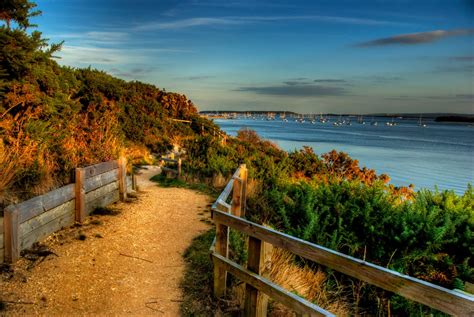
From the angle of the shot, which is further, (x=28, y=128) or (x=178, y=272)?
(x=28, y=128)

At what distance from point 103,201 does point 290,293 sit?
5605 millimetres

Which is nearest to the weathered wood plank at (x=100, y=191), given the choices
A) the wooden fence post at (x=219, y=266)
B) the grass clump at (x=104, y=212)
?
the grass clump at (x=104, y=212)

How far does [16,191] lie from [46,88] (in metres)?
4.56

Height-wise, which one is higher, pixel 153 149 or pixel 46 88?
pixel 46 88

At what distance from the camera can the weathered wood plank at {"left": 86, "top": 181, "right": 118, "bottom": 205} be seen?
7223 millimetres

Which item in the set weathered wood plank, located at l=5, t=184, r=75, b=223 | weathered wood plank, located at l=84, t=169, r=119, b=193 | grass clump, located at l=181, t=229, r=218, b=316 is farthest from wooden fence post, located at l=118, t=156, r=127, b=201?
grass clump, located at l=181, t=229, r=218, b=316

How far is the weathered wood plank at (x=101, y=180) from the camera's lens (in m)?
7.16

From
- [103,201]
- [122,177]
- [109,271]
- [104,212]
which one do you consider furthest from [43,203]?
[122,177]

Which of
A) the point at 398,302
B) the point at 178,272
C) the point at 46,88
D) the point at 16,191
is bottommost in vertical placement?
the point at 398,302

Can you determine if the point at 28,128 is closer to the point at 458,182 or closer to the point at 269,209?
the point at 269,209

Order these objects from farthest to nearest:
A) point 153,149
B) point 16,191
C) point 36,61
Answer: point 153,149
point 36,61
point 16,191

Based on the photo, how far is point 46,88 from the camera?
388 inches

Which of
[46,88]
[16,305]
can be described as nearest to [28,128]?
[46,88]

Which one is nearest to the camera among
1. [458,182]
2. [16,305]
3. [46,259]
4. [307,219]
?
[16,305]
